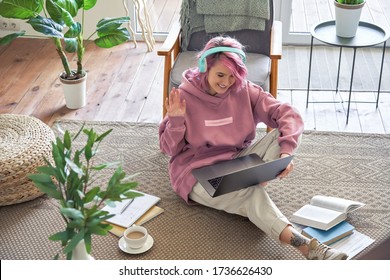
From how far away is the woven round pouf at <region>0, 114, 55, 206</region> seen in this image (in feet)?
9.40

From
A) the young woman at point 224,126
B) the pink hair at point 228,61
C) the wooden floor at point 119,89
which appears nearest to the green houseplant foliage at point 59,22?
the wooden floor at point 119,89

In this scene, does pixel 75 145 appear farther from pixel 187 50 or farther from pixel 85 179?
pixel 85 179

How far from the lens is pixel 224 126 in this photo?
2.88 meters

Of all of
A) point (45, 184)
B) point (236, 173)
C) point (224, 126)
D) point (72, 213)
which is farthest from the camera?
point (224, 126)

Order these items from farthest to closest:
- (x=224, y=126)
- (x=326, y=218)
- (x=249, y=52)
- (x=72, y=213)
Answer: (x=249, y=52) < (x=224, y=126) < (x=326, y=218) < (x=72, y=213)

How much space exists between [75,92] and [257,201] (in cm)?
148

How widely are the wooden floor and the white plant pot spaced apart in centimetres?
4

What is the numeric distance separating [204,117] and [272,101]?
304mm

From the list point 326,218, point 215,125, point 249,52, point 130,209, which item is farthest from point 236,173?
point 249,52

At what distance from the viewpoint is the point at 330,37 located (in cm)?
357

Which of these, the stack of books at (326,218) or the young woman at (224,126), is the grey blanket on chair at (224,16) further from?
the stack of books at (326,218)

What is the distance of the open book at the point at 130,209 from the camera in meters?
2.82

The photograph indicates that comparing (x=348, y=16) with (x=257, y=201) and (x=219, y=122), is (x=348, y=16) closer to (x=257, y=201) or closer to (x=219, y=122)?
(x=219, y=122)
